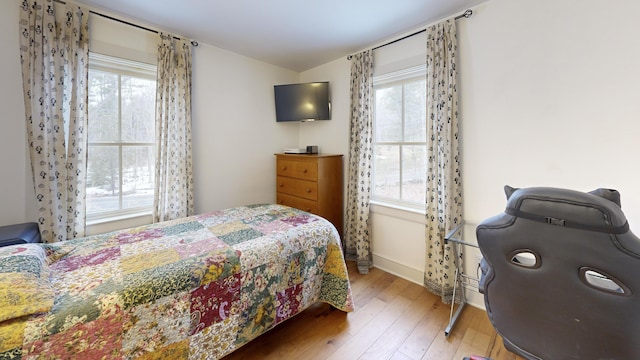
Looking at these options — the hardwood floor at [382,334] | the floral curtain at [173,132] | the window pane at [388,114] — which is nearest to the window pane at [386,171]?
the window pane at [388,114]

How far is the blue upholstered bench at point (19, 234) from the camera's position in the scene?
148 centimetres

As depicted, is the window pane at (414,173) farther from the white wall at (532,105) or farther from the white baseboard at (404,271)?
the white baseboard at (404,271)

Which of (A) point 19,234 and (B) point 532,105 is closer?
(A) point 19,234

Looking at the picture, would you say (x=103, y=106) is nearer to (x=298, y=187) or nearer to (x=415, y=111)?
(x=298, y=187)

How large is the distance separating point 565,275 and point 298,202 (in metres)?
2.43

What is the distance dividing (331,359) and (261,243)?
871 mm

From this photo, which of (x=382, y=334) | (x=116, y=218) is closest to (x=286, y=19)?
(x=116, y=218)

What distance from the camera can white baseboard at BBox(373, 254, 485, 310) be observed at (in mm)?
2145

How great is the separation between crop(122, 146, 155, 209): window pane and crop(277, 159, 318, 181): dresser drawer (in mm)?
1419

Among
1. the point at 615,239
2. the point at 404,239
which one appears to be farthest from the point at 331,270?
the point at 615,239

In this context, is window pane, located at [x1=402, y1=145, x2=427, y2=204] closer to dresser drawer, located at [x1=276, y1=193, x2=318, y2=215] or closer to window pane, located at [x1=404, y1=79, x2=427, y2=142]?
window pane, located at [x1=404, y1=79, x2=427, y2=142]

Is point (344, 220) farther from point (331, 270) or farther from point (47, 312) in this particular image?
point (47, 312)

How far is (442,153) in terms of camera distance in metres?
2.17

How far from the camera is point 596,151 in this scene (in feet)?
5.15
